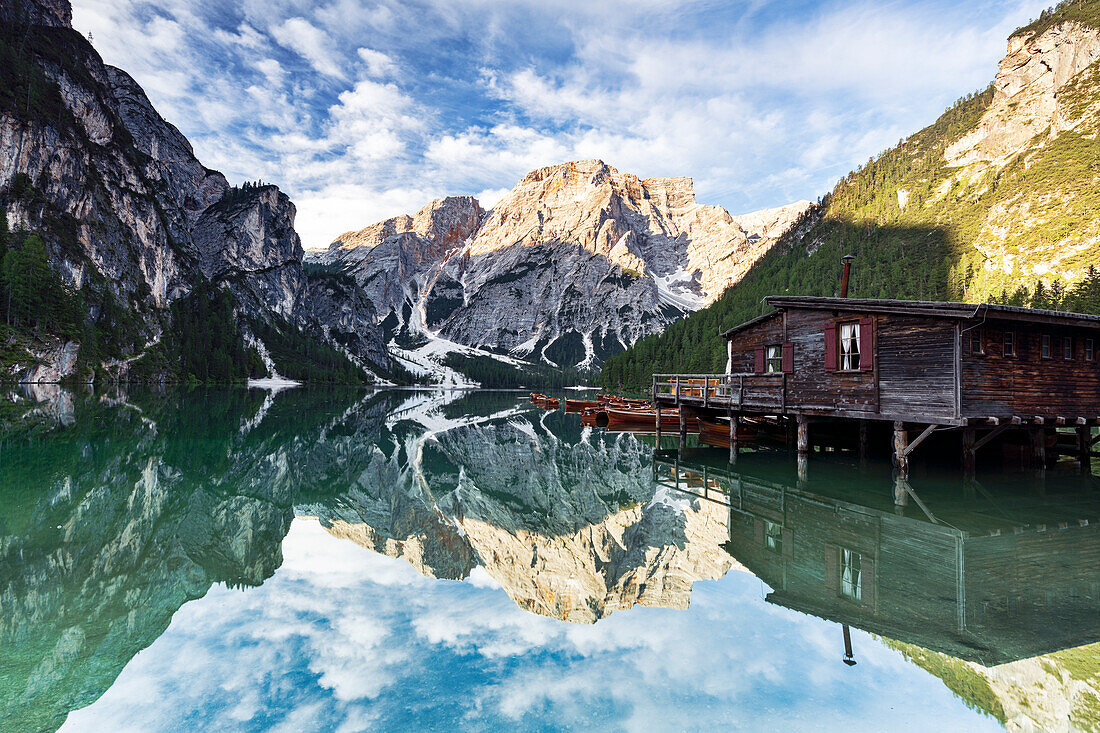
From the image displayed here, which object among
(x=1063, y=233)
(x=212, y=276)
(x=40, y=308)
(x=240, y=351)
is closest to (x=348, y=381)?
(x=240, y=351)

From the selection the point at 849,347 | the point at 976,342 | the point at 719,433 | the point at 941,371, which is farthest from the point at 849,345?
the point at 719,433

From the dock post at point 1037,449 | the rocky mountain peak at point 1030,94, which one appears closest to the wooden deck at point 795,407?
the dock post at point 1037,449

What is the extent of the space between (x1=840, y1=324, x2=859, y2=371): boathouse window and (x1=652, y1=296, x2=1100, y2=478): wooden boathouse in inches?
1.8

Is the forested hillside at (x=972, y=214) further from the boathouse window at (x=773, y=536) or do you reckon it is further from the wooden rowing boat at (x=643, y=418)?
the boathouse window at (x=773, y=536)

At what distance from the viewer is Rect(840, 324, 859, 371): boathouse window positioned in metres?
23.1

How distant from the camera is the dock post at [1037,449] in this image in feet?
79.3

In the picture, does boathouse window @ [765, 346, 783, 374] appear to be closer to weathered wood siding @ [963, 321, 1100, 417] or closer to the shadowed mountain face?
weathered wood siding @ [963, 321, 1100, 417]

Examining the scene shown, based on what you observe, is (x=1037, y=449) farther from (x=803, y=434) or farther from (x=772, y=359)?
(x=772, y=359)

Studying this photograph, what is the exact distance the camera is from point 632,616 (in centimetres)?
977

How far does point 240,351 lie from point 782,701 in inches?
7193

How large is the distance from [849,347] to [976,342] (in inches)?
174

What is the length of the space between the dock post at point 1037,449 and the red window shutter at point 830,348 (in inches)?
379

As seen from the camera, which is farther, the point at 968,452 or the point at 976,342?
the point at 968,452

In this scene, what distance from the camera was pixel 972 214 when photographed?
106375 mm
